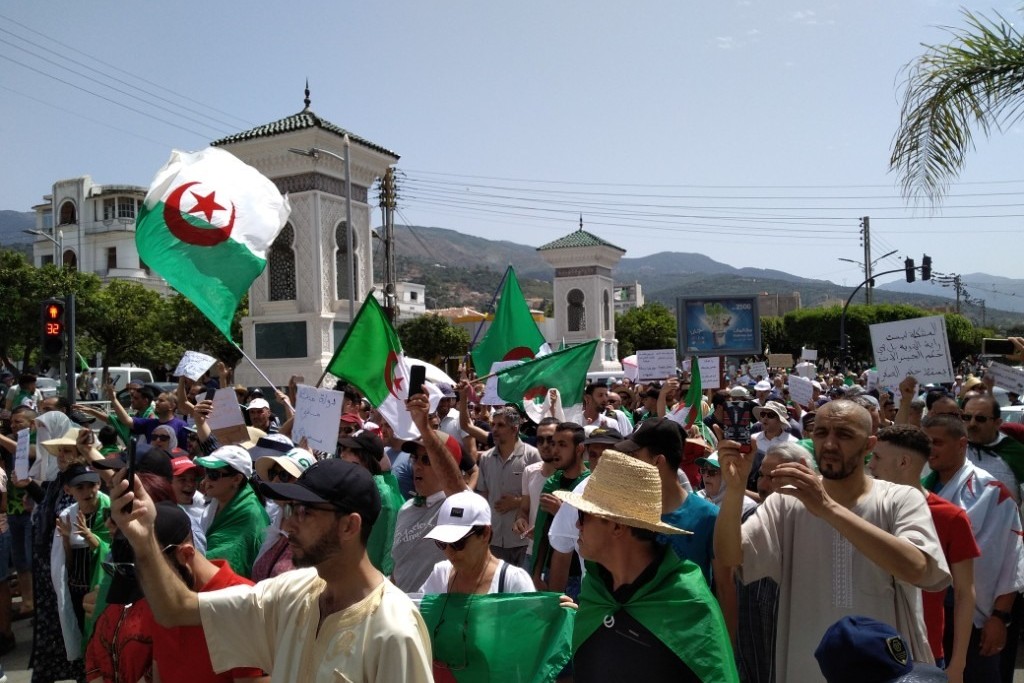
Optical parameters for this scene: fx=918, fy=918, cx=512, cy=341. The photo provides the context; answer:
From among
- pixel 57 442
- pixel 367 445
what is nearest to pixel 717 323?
pixel 367 445

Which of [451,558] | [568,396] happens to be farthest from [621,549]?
[568,396]

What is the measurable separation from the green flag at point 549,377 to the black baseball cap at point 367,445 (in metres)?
2.36

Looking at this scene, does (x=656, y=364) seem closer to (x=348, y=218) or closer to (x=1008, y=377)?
(x=1008, y=377)

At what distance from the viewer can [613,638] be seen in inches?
118

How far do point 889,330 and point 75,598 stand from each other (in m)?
7.09

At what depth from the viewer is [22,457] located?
25.6 ft

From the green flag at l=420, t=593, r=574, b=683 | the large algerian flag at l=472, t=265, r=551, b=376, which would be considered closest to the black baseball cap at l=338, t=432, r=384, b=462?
the green flag at l=420, t=593, r=574, b=683

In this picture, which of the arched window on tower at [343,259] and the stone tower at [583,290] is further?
the stone tower at [583,290]

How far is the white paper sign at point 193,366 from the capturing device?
32.6 ft

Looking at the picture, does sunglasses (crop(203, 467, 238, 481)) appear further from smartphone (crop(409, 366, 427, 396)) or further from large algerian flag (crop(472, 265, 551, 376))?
large algerian flag (crop(472, 265, 551, 376))

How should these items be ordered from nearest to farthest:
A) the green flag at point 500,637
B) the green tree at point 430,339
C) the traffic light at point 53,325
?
the green flag at point 500,637 → the traffic light at point 53,325 → the green tree at point 430,339

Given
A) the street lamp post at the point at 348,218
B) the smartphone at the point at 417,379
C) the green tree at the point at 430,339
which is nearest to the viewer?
the smartphone at the point at 417,379

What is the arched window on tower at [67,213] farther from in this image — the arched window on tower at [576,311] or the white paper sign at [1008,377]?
the white paper sign at [1008,377]

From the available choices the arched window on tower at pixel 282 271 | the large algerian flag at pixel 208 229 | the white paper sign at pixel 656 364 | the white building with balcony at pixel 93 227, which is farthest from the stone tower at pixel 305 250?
the white building with balcony at pixel 93 227
